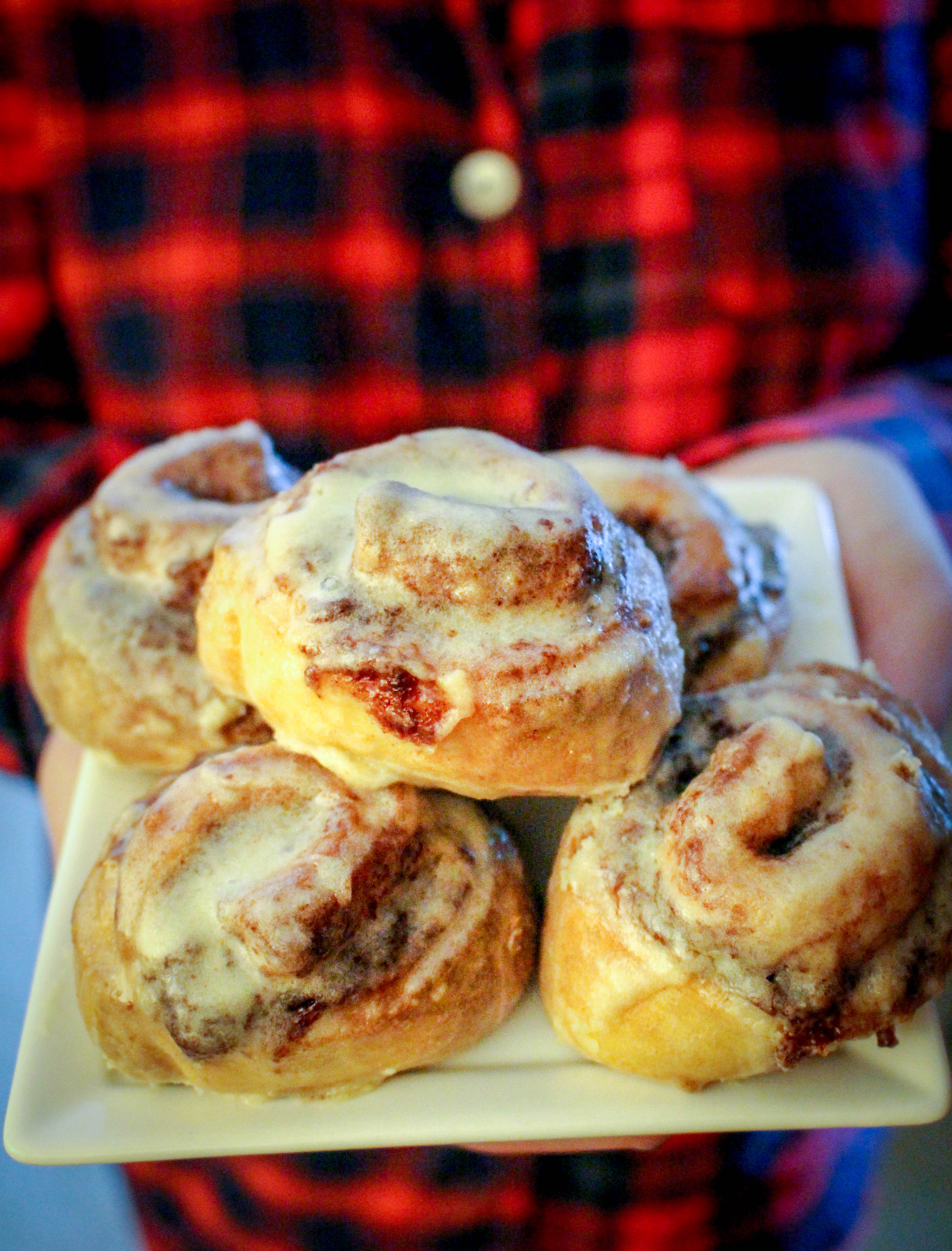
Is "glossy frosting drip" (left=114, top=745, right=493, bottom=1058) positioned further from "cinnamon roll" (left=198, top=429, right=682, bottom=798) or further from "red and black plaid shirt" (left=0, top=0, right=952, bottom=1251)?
"red and black plaid shirt" (left=0, top=0, right=952, bottom=1251)

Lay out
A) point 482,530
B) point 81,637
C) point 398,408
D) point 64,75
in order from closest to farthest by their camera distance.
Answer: point 482,530, point 81,637, point 64,75, point 398,408

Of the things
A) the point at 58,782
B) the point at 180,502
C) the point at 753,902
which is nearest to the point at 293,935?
the point at 753,902

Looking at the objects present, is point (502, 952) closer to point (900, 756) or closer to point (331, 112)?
point (900, 756)

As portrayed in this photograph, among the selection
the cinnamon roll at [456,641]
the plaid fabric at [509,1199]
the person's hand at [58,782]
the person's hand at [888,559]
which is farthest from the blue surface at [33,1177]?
the person's hand at [888,559]

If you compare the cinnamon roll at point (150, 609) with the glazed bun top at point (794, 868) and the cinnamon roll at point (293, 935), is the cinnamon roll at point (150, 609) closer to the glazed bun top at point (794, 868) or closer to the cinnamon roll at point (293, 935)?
the cinnamon roll at point (293, 935)

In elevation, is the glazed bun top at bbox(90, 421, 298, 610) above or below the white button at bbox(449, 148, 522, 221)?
below

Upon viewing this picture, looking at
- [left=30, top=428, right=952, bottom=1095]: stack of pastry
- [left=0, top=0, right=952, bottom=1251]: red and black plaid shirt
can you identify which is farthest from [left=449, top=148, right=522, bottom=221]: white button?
[left=30, top=428, right=952, bottom=1095]: stack of pastry

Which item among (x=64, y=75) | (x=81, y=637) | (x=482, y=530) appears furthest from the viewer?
(x=64, y=75)

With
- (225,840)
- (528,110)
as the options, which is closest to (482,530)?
(225,840)
